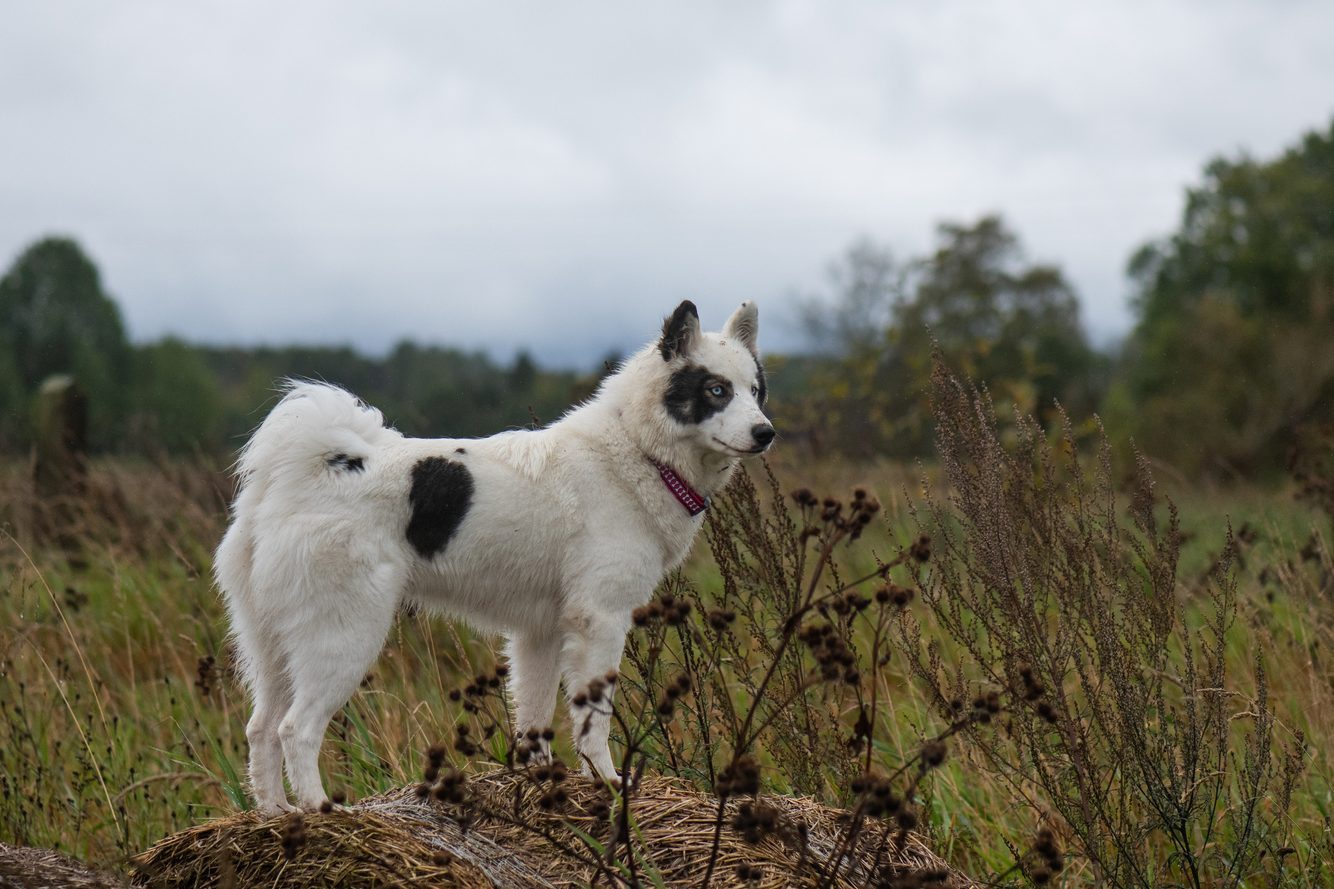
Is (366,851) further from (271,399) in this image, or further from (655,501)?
(271,399)

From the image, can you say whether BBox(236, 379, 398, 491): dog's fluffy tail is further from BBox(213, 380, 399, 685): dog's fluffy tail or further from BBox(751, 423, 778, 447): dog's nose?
BBox(751, 423, 778, 447): dog's nose

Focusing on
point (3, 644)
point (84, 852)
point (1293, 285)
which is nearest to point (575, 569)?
point (84, 852)

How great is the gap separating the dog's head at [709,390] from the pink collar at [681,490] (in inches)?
6.3

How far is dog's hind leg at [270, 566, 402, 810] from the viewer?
155 inches

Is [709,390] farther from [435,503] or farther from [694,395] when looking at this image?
[435,503]

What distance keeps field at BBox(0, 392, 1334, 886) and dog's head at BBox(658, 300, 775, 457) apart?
0.84 feet

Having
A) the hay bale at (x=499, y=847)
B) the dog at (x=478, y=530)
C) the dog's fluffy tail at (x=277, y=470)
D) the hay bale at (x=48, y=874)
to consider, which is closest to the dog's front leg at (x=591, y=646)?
the dog at (x=478, y=530)

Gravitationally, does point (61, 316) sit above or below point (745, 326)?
above

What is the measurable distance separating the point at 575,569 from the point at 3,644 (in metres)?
3.06

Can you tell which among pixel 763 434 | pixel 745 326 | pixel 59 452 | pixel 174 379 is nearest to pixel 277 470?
pixel 763 434

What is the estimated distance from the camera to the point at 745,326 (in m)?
5.12

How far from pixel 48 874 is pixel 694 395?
2711 mm

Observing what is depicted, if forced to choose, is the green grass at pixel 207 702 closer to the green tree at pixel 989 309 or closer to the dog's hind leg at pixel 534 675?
the dog's hind leg at pixel 534 675

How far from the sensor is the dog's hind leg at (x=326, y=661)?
3.93 metres
